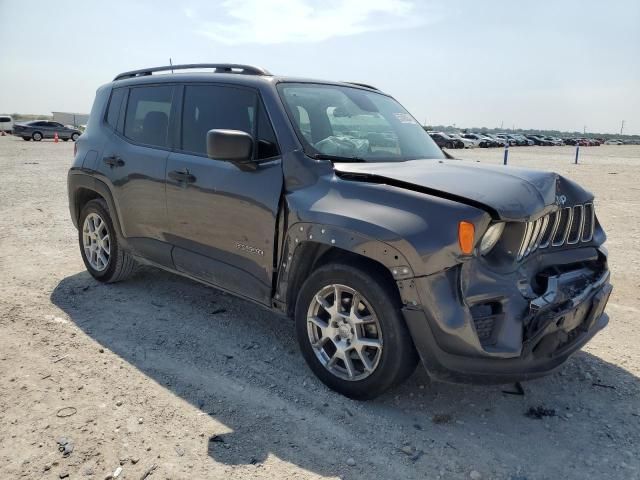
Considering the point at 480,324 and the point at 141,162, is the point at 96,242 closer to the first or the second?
the point at 141,162

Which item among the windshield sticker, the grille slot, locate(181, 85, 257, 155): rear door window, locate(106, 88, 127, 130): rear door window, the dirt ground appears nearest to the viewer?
the dirt ground

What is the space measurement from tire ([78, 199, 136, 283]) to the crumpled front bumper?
3195 millimetres

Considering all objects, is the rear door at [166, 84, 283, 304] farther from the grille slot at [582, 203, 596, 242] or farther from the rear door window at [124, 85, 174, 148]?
the grille slot at [582, 203, 596, 242]

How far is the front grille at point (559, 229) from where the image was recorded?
2971mm

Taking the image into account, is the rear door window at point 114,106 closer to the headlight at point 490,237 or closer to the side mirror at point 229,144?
the side mirror at point 229,144

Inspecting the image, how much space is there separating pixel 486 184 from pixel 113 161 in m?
3.37

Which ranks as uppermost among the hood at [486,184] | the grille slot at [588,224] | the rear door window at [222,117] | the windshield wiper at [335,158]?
the rear door window at [222,117]

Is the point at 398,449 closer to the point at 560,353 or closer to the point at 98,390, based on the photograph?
the point at 560,353

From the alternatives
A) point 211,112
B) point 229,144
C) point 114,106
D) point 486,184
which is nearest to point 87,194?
point 114,106

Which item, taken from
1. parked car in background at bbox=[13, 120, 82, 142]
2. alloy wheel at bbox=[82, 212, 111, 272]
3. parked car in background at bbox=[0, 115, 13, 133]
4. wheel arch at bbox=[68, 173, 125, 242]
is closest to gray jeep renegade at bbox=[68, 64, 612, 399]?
wheel arch at bbox=[68, 173, 125, 242]

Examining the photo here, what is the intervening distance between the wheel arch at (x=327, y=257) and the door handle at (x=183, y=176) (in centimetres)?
109

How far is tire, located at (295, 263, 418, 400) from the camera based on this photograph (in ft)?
9.55

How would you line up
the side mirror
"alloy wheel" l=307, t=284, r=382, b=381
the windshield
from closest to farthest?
"alloy wheel" l=307, t=284, r=382, b=381, the side mirror, the windshield

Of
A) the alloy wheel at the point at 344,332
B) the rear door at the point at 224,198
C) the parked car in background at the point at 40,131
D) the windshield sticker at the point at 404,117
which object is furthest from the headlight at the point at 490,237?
the parked car in background at the point at 40,131
